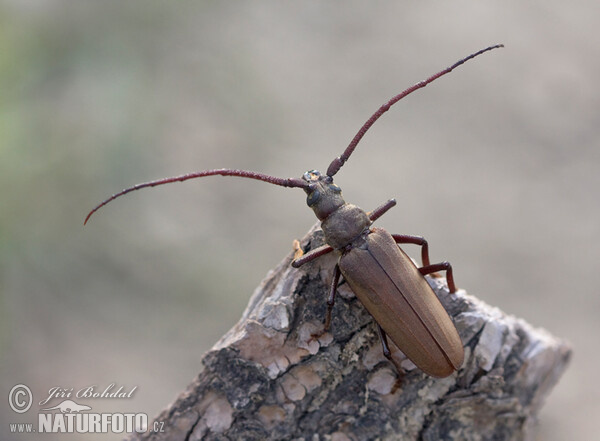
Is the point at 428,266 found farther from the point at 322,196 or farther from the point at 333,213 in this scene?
the point at 322,196

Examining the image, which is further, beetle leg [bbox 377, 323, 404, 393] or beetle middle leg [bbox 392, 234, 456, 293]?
beetle middle leg [bbox 392, 234, 456, 293]

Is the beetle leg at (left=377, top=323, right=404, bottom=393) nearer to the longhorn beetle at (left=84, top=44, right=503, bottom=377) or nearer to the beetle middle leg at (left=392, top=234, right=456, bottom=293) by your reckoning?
the longhorn beetle at (left=84, top=44, right=503, bottom=377)

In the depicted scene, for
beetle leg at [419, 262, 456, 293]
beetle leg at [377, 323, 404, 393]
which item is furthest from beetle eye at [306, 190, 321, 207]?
beetle leg at [377, 323, 404, 393]

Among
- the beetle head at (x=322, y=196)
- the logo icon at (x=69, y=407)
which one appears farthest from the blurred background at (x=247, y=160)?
the beetle head at (x=322, y=196)

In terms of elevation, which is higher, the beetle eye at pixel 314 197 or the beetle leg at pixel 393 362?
the beetle eye at pixel 314 197

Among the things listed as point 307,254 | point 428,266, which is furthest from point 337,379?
point 428,266

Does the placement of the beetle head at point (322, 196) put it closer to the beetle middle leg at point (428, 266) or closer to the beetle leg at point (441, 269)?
the beetle middle leg at point (428, 266)

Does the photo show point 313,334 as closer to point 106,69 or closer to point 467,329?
point 467,329
